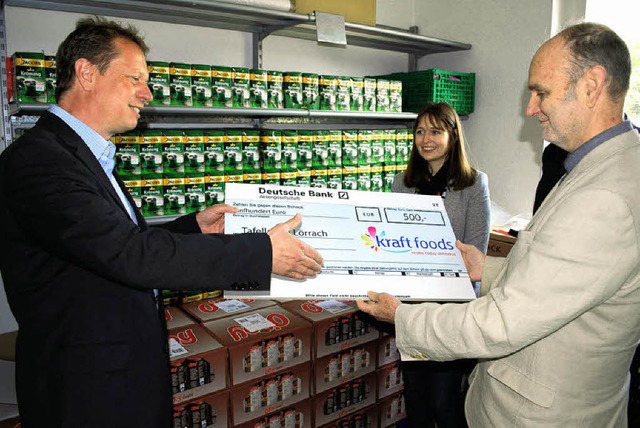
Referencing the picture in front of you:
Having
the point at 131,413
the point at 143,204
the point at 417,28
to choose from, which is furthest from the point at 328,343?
the point at 417,28

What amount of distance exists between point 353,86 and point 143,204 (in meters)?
1.44

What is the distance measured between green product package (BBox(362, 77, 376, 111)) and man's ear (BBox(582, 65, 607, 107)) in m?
1.91

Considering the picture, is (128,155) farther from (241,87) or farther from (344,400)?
(344,400)

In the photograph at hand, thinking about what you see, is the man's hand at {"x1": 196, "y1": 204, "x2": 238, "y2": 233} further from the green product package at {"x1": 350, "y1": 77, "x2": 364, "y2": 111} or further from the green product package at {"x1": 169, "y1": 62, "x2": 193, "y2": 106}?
the green product package at {"x1": 350, "y1": 77, "x2": 364, "y2": 111}

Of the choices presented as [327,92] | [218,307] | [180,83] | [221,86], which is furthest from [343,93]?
[218,307]

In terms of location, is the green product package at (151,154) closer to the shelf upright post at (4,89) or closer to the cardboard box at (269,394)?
the shelf upright post at (4,89)

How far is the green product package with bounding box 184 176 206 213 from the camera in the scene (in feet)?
7.89

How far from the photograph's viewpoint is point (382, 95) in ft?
10.3

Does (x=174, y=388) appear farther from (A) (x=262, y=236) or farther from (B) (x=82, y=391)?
Result: (A) (x=262, y=236)

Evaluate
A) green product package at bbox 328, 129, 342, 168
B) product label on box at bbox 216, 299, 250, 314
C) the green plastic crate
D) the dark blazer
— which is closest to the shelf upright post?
the dark blazer

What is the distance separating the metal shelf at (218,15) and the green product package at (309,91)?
0.95ft

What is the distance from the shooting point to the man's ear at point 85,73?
1.38 m

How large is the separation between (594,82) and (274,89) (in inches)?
68.6

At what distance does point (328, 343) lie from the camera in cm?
255
